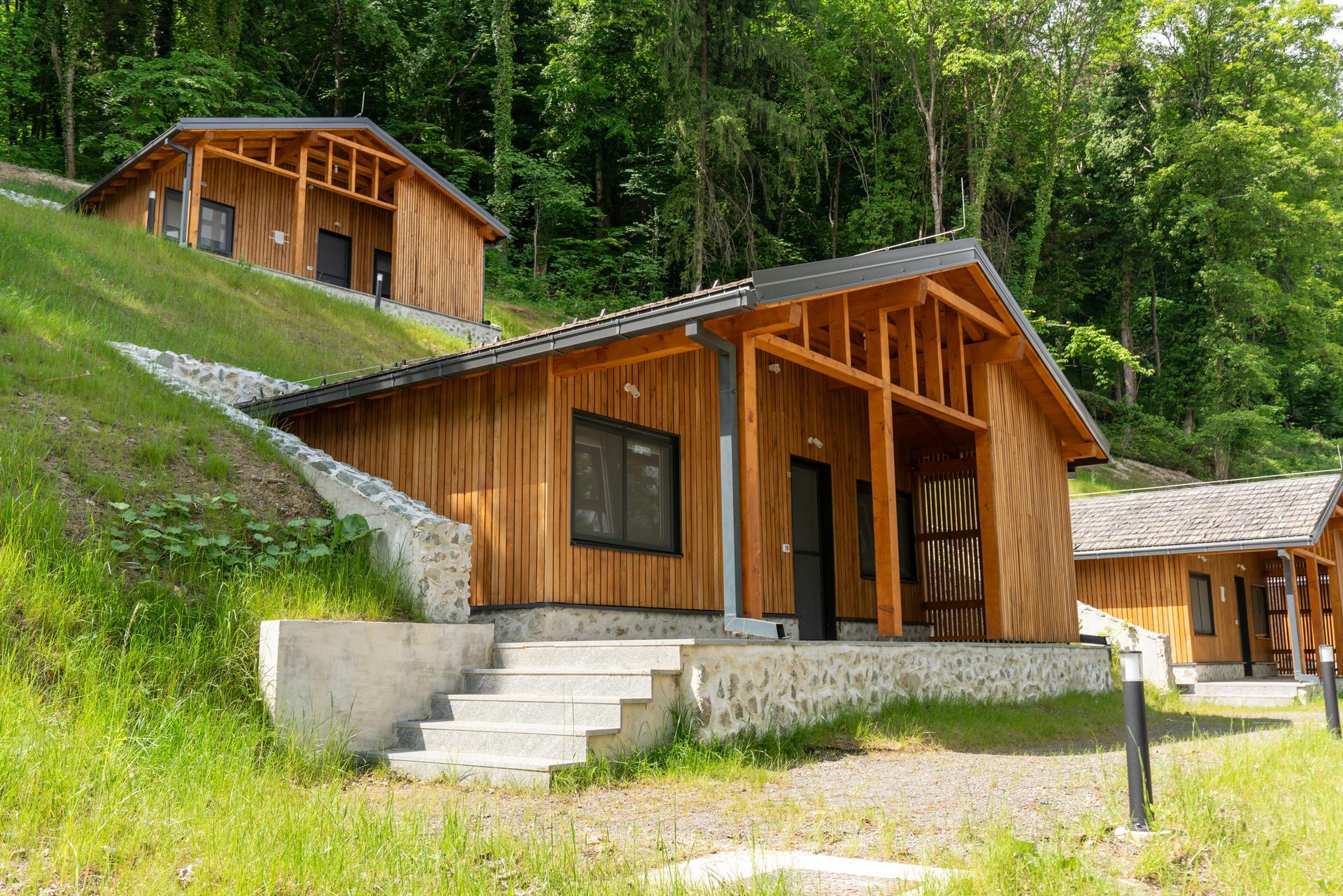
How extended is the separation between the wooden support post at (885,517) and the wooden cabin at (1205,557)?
9802 millimetres

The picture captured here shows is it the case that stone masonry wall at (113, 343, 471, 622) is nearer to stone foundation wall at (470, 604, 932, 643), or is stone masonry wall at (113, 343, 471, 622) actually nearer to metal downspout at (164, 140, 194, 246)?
stone foundation wall at (470, 604, 932, 643)

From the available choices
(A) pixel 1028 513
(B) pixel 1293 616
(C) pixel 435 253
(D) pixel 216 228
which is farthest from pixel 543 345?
(B) pixel 1293 616

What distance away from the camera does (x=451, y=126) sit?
34.4 metres

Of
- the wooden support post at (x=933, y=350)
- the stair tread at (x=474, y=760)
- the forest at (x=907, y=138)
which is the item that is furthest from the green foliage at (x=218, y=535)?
the forest at (x=907, y=138)

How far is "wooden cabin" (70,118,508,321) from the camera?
62.3 feet

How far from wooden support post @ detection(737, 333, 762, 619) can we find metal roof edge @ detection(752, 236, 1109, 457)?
1.83ft

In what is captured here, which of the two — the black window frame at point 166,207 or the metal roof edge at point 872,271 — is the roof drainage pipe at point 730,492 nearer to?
the metal roof edge at point 872,271

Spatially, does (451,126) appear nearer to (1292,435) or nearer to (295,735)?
Answer: (1292,435)

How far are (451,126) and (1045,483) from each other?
88.6 ft

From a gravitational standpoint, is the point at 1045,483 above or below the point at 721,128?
below

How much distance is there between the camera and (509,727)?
6.31m

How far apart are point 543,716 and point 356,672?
1247 mm

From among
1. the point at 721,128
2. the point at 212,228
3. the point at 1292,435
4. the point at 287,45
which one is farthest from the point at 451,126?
the point at 1292,435

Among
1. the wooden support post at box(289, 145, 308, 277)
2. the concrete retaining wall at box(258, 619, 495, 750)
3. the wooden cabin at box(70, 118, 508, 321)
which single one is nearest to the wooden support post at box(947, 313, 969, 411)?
the concrete retaining wall at box(258, 619, 495, 750)
